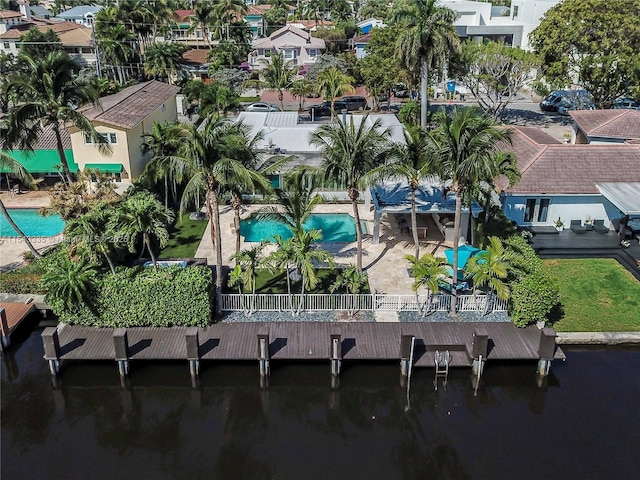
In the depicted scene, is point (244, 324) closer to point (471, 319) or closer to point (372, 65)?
point (471, 319)

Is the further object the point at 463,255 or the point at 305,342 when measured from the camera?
the point at 463,255

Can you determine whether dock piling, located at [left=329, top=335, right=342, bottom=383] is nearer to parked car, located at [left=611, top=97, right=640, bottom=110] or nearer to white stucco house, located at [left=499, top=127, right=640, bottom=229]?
white stucco house, located at [left=499, top=127, right=640, bottom=229]

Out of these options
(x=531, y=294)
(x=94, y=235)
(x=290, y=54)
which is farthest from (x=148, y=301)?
(x=290, y=54)

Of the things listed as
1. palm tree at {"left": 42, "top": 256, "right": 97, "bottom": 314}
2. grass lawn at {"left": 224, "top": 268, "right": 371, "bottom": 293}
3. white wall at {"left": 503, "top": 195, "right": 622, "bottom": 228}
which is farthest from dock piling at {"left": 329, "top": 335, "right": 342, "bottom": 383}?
white wall at {"left": 503, "top": 195, "right": 622, "bottom": 228}

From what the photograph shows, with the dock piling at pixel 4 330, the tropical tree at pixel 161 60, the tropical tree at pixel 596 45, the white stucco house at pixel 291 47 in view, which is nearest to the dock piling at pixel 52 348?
the dock piling at pixel 4 330

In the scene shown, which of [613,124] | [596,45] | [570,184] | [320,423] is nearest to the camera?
[320,423]

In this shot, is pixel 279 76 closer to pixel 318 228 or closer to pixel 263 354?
pixel 318 228
